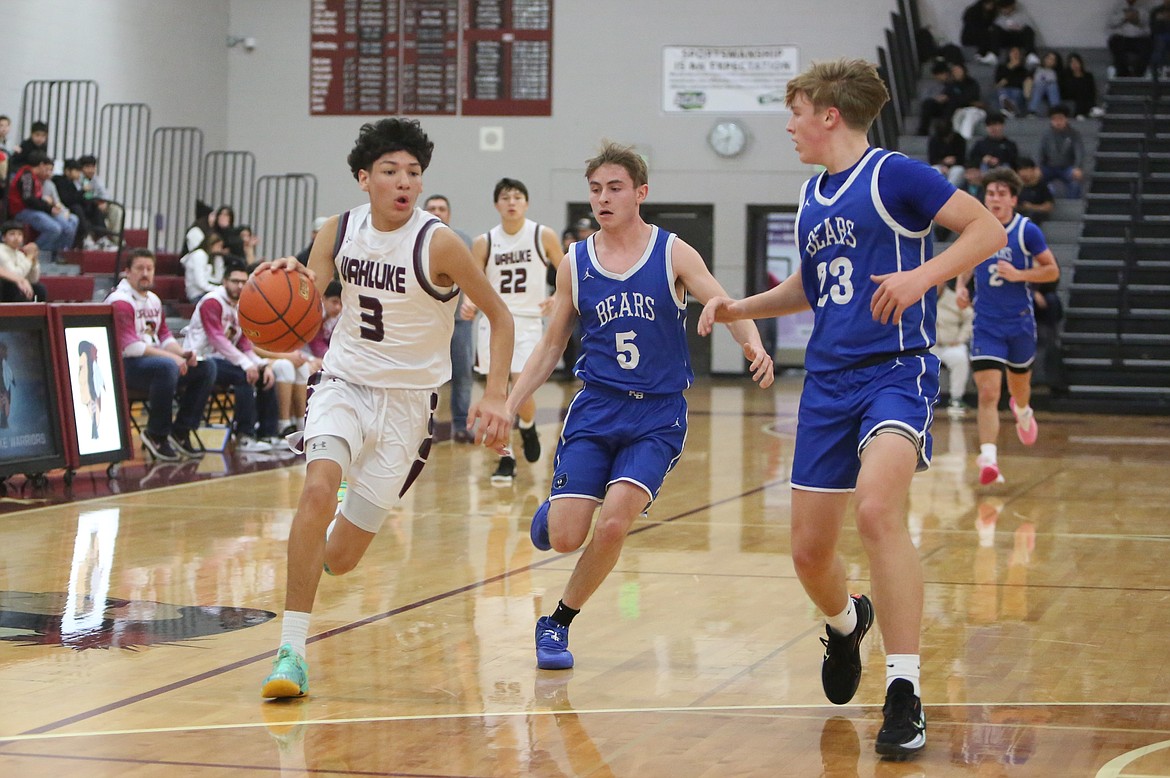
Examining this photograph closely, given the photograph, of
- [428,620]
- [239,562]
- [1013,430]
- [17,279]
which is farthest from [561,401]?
[428,620]

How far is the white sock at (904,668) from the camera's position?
12.2 feet

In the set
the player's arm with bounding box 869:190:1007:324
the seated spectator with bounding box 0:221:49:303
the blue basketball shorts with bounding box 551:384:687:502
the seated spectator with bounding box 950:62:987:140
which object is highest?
the seated spectator with bounding box 950:62:987:140

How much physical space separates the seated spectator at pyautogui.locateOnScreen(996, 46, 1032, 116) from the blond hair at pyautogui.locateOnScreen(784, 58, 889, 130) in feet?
54.6

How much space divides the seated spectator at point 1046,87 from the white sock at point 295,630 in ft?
56.5

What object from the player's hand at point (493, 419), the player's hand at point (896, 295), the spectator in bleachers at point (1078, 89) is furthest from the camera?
the spectator in bleachers at point (1078, 89)

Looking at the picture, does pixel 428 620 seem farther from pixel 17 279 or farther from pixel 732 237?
pixel 732 237

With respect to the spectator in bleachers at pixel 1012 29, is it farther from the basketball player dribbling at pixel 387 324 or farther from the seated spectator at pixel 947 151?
the basketball player dribbling at pixel 387 324

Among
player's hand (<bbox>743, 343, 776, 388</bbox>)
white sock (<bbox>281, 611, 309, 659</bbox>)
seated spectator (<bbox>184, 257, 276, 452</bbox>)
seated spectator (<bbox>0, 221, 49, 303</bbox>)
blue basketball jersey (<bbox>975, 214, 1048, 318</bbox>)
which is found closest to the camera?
white sock (<bbox>281, 611, 309, 659</bbox>)

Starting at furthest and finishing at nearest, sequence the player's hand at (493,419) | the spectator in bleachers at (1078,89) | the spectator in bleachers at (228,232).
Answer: the spectator in bleachers at (1078,89) < the spectator in bleachers at (228,232) < the player's hand at (493,419)

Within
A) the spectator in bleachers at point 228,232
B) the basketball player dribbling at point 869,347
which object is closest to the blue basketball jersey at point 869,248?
the basketball player dribbling at point 869,347

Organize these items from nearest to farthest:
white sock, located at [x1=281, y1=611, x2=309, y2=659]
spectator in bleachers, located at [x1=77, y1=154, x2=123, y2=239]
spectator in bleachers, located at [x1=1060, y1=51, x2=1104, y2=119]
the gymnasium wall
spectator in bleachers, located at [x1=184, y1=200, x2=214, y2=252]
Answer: white sock, located at [x1=281, y1=611, x2=309, y2=659] → spectator in bleachers, located at [x1=77, y1=154, x2=123, y2=239] → spectator in bleachers, located at [x1=184, y1=200, x2=214, y2=252] → spectator in bleachers, located at [x1=1060, y1=51, x2=1104, y2=119] → the gymnasium wall

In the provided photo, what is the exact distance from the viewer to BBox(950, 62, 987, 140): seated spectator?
19.1m

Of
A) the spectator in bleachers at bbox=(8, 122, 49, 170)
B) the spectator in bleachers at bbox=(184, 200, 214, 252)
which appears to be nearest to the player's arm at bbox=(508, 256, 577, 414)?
the spectator in bleachers at bbox=(8, 122, 49, 170)

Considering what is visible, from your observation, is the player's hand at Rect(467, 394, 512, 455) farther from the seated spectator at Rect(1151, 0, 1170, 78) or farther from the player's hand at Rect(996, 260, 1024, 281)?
the seated spectator at Rect(1151, 0, 1170, 78)
